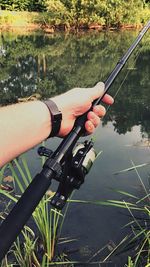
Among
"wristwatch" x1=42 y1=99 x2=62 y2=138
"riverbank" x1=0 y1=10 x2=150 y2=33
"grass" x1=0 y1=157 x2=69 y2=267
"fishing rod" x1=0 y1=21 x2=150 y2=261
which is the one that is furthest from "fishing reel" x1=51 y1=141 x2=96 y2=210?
"riverbank" x1=0 y1=10 x2=150 y2=33

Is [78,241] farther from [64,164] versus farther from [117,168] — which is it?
[64,164]

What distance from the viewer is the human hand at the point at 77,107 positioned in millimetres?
1639

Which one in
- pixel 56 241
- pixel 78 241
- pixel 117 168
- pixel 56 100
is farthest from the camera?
pixel 117 168

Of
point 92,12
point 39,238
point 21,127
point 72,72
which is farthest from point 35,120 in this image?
point 92,12

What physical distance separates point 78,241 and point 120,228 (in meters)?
0.42

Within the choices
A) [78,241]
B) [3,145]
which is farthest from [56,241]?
[3,145]

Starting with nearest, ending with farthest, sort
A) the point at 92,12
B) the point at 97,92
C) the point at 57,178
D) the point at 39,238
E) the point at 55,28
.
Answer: the point at 57,178
the point at 97,92
the point at 39,238
the point at 92,12
the point at 55,28

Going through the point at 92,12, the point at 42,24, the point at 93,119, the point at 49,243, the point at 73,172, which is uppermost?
the point at 92,12

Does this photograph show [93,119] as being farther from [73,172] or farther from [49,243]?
[49,243]

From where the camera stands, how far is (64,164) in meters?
1.41

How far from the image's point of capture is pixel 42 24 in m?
24.3

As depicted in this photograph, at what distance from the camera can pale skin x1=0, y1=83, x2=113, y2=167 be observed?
4.28 feet

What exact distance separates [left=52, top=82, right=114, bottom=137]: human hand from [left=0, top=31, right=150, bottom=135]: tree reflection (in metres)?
4.23

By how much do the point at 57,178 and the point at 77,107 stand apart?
459 millimetres
